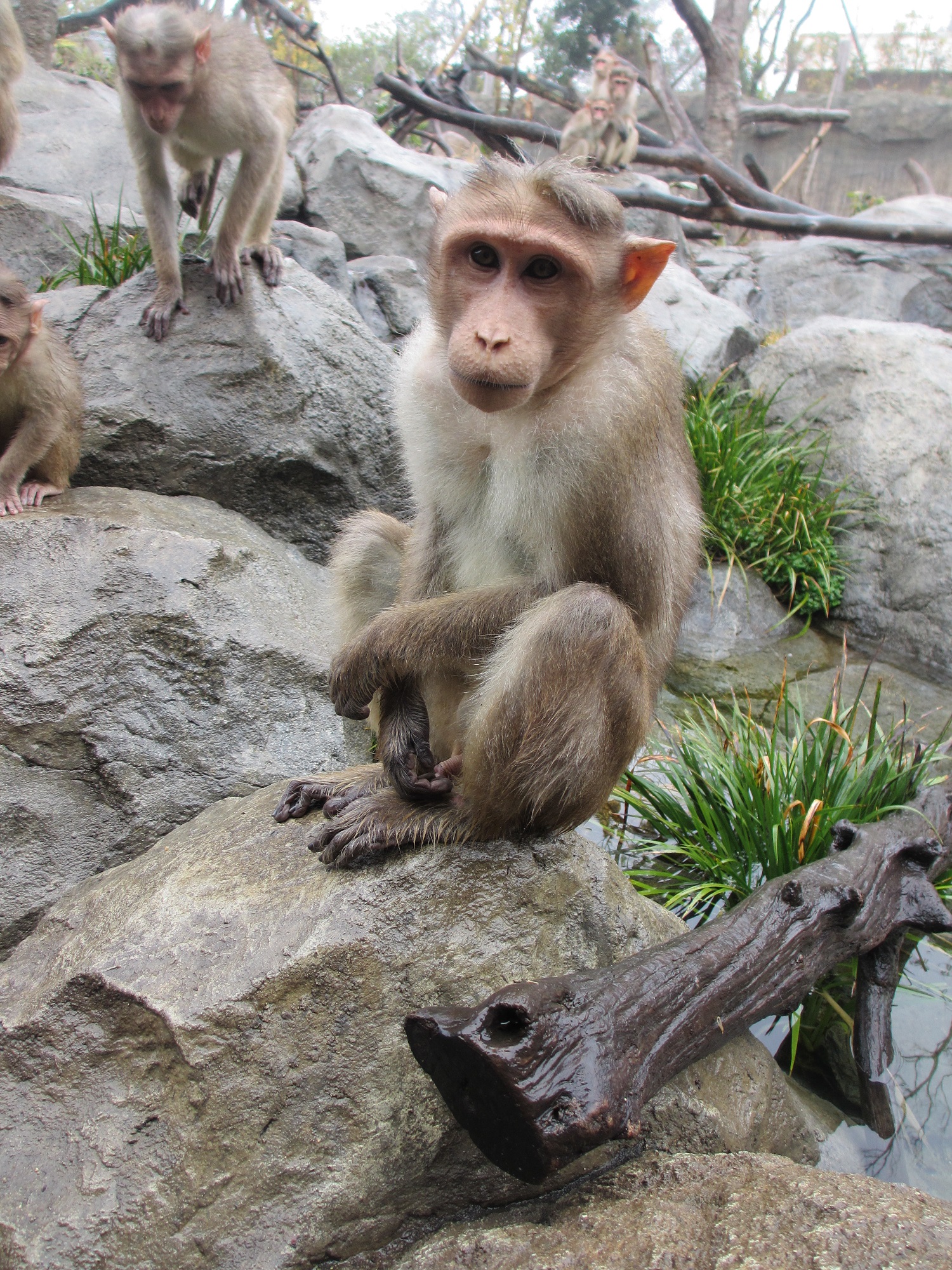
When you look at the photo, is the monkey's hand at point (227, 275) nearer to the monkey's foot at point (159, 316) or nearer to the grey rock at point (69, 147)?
the monkey's foot at point (159, 316)

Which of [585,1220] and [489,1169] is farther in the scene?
[489,1169]

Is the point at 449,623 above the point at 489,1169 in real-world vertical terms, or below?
above

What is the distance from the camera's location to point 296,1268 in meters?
2.39

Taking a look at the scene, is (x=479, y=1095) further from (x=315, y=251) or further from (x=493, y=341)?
(x=315, y=251)

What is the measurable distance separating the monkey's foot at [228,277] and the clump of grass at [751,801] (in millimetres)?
3403

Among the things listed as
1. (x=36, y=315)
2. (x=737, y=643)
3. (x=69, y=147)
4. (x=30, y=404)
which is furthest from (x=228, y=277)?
(x=69, y=147)

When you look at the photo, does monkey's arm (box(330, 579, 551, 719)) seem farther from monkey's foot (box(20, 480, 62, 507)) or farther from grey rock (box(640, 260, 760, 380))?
grey rock (box(640, 260, 760, 380))

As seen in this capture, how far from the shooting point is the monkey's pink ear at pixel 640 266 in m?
2.74

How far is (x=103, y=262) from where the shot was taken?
6363 millimetres

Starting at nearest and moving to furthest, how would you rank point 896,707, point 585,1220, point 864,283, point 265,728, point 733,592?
point 585,1220 < point 265,728 < point 896,707 < point 733,592 < point 864,283

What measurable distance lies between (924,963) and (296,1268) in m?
3.03

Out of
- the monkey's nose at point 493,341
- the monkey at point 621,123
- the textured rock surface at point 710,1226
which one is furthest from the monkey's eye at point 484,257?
the monkey at point 621,123

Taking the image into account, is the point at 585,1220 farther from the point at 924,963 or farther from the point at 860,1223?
the point at 924,963

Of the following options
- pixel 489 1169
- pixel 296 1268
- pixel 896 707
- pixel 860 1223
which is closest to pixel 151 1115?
pixel 296 1268
